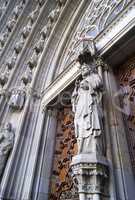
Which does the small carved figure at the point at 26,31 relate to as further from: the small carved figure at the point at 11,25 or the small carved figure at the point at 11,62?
the small carved figure at the point at 11,25

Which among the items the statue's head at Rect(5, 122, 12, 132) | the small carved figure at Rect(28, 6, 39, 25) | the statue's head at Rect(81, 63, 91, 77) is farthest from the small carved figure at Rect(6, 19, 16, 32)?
the statue's head at Rect(81, 63, 91, 77)

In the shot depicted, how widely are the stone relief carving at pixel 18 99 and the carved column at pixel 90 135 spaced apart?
6.14 ft

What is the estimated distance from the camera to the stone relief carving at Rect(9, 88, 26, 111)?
174 inches

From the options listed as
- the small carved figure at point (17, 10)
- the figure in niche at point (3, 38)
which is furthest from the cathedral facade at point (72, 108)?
the small carved figure at point (17, 10)

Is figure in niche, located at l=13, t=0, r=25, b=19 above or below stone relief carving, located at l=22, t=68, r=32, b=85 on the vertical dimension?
above

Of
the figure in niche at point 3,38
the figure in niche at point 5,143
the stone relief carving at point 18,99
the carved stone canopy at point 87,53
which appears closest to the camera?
the carved stone canopy at point 87,53

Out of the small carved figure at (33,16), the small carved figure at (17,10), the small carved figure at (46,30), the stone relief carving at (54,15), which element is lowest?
the small carved figure at (46,30)

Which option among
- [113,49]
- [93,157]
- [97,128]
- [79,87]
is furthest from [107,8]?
[93,157]

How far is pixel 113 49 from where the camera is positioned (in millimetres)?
3027

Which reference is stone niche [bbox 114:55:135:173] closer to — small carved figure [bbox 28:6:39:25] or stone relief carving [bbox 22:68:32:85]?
stone relief carving [bbox 22:68:32:85]

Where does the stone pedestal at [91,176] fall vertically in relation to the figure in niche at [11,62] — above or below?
below

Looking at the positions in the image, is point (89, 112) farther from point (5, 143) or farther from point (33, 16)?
point (33, 16)

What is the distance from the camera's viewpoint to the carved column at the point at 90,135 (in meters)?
1.99

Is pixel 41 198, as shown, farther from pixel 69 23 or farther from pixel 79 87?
pixel 69 23
